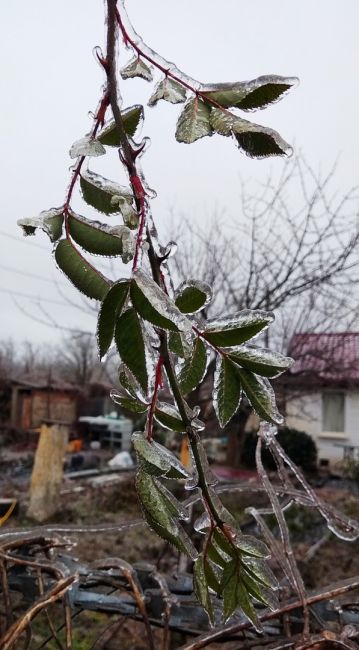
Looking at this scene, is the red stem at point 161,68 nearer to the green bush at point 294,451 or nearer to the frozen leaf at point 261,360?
the frozen leaf at point 261,360

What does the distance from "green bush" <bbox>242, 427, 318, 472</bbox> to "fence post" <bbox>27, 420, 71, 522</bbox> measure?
3.53 meters

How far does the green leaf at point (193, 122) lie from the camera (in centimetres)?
30

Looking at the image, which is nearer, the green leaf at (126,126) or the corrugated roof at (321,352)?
the green leaf at (126,126)

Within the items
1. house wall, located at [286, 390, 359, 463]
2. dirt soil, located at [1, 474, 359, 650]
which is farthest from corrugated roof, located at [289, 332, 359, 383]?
house wall, located at [286, 390, 359, 463]

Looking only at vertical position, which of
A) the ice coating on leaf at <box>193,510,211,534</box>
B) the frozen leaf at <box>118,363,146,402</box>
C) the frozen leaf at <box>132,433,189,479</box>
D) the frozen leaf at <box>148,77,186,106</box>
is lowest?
the ice coating on leaf at <box>193,510,211,534</box>

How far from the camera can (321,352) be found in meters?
5.66

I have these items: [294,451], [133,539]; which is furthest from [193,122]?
[294,451]

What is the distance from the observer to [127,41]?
1.04ft

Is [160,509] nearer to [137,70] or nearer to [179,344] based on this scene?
[179,344]

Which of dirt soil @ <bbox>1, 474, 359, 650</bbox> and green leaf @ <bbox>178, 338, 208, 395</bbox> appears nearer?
green leaf @ <bbox>178, 338, 208, 395</bbox>

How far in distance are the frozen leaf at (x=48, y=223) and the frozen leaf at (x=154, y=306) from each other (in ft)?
0.30

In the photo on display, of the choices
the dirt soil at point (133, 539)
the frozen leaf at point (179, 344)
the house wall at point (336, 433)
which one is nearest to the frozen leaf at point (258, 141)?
the frozen leaf at point (179, 344)

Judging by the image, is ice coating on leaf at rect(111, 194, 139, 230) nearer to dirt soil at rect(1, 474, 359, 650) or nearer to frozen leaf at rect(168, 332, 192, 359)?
frozen leaf at rect(168, 332, 192, 359)

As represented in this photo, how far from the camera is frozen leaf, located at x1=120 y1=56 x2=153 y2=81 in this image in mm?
325
